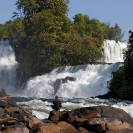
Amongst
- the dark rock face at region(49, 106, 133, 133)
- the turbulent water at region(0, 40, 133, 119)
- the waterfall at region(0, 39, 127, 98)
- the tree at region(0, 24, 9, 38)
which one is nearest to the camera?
the dark rock face at region(49, 106, 133, 133)

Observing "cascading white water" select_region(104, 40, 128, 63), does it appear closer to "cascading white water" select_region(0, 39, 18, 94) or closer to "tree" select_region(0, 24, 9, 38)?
"cascading white water" select_region(0, 39, 18, 94)

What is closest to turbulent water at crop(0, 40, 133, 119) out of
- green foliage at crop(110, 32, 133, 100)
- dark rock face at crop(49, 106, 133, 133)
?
green foliage at crop(110, 32, 133, 100)

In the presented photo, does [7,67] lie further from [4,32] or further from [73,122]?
[73,122]

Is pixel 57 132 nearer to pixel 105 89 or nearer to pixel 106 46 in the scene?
pixel 105 89

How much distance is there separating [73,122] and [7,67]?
42.2 metres

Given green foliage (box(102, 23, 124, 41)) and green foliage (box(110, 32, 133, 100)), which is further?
green foliage (box(102, 23, 124, 41))

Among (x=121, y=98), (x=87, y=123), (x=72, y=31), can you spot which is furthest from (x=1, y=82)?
(x=87, y=123)

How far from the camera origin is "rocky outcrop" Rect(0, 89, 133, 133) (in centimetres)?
1927

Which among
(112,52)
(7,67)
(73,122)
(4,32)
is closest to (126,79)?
(73,122)

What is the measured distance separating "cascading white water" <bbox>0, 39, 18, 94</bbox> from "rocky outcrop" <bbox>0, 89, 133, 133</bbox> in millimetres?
36919

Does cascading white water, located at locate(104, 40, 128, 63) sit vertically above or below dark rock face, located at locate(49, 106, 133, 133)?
above

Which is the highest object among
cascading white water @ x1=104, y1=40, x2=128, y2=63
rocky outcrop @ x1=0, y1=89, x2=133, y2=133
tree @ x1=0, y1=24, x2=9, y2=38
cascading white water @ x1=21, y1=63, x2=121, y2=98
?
tree @ x1=0, y1=24, x2=9, y2=38

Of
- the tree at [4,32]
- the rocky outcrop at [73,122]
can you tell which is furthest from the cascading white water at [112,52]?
the rocky outcrop at [73,122]

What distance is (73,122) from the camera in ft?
68.0
